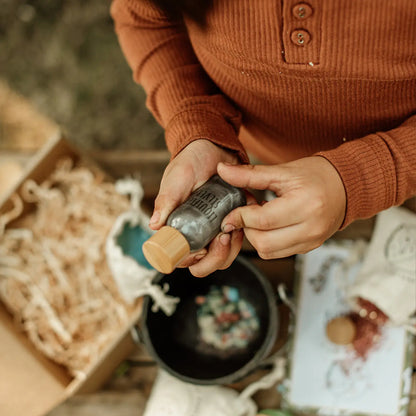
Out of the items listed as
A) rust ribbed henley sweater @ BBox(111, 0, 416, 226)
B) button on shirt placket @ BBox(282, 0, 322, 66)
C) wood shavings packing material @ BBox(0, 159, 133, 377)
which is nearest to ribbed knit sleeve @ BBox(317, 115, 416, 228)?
rust ribbed henley sweater @ BBox(111, 0, 416, 226)

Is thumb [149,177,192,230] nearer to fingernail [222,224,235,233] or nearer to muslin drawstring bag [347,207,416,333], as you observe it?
fingernail [222,224,235,233]

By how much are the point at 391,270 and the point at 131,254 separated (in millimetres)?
503

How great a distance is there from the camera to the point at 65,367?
36.4 inches

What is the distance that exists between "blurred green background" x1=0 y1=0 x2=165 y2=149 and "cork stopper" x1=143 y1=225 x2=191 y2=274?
868 mm

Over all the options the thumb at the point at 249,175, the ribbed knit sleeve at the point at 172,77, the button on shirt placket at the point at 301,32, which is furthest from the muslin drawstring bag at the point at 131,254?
the button on shirt placket at the point at 301,32

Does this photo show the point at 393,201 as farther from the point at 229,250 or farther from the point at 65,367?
the point at 65,367

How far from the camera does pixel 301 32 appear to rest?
0.46 meters

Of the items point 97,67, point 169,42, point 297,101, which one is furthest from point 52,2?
point 297,101

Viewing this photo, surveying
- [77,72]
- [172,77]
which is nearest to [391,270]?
[172,77]

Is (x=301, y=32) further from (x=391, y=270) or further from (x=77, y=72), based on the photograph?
(x=77, y=72)

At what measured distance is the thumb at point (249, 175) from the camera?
519 millimetres

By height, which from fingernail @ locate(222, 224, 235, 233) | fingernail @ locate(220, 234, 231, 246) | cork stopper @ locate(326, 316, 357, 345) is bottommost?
cork stopper @ locate(326, 316, 357, 345)

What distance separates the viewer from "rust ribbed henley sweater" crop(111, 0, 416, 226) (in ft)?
1.50

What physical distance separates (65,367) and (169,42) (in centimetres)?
69
